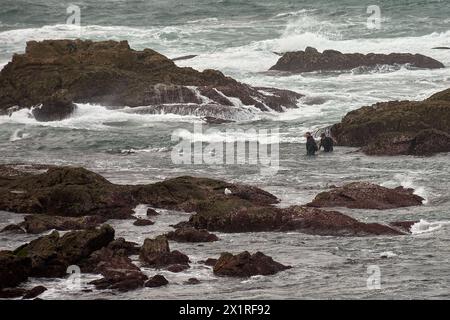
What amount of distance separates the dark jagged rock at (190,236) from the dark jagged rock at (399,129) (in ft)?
40.8

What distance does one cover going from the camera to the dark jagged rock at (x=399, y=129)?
3678 cm

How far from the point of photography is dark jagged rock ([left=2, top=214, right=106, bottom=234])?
26.9 m


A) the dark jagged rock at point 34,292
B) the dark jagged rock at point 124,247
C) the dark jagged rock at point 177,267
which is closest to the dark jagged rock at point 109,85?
the dark jagged rock at point 124,247

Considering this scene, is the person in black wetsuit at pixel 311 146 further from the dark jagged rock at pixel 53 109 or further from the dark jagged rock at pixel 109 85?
the dark jagged rock at pixel 53 109

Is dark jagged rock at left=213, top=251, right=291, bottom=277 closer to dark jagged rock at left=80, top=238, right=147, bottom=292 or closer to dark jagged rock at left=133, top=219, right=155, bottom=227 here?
dark jagged rock at left=80, top=238, right=147, bottom=292

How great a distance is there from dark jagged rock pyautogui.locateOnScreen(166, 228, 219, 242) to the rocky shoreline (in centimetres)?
2

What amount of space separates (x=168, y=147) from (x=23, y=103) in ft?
32.0

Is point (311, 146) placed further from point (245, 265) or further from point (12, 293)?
point (12, 293)

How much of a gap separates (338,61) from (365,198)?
3022 centimetres

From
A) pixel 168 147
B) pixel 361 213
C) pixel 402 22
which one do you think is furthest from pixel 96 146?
Result: pixel 402 22

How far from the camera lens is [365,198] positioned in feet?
96.6

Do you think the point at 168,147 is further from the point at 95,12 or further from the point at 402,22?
the point at 95,12

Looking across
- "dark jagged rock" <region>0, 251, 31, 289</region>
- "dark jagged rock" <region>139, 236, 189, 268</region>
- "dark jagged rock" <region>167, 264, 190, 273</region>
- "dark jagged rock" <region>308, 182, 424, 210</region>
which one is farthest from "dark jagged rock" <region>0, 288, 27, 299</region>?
"dark jagged rock" <region>308, 182, 424, 210</region>
